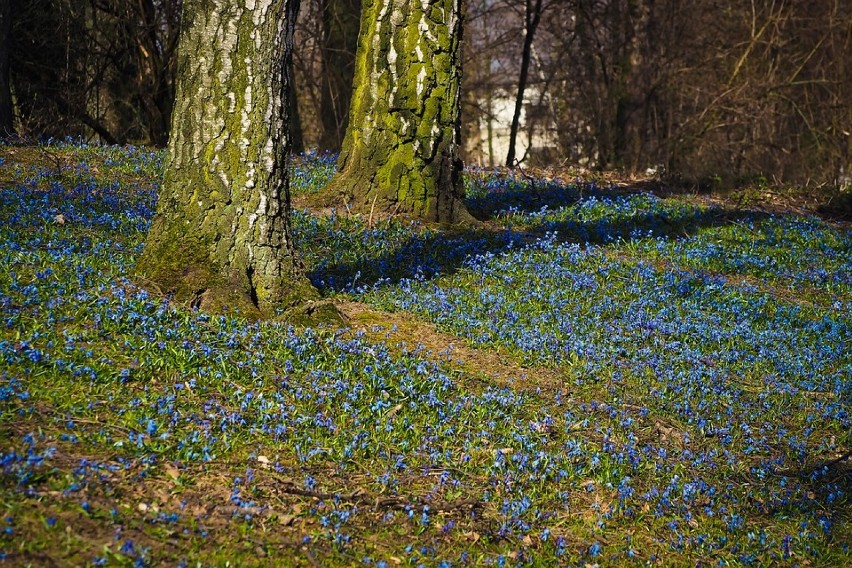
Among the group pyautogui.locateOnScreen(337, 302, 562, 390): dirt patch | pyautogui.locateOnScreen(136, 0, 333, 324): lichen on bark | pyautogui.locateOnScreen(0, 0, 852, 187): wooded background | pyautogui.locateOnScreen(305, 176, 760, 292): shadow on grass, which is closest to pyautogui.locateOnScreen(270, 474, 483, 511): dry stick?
pyautogui.locateOnScreen(337, 302, 562, 390): dirt patch

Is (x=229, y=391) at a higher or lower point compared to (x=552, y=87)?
lower

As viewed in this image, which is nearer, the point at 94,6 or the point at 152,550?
the point at 152,550

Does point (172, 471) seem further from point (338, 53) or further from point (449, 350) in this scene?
point (338, 53)

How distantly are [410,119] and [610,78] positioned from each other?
575 inches

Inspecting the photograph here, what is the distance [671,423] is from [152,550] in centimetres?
381

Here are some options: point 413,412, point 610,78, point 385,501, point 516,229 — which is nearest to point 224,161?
point 413,412

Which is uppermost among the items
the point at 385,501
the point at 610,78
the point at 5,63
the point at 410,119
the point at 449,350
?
the point at 610,78

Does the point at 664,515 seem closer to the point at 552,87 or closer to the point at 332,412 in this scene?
the point at 332,412

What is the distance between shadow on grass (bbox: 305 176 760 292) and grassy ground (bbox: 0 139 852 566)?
0.22 feet

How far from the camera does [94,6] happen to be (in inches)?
696

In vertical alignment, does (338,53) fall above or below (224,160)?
above

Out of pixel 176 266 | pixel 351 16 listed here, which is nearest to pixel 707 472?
pixel 176 266

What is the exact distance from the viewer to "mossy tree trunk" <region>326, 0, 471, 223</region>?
32.4ft

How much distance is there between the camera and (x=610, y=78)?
909 inches
